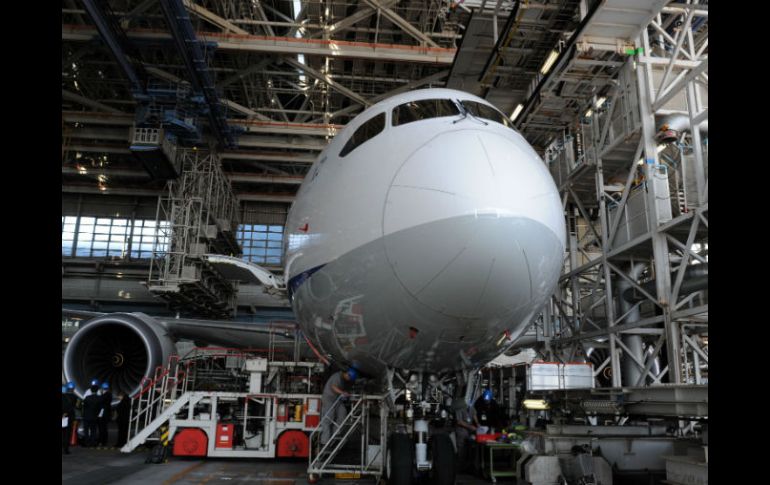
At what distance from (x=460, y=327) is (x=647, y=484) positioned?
15.3 ft

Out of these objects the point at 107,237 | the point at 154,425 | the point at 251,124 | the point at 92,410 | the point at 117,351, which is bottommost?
the point at 154,425

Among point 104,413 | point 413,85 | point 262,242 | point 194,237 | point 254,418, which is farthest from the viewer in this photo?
point 262,242

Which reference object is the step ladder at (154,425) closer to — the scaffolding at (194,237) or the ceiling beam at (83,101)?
the scaffolding at (194,237)

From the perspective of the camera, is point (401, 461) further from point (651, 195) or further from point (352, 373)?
point (651, 195)

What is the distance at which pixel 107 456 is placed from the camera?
10336mm

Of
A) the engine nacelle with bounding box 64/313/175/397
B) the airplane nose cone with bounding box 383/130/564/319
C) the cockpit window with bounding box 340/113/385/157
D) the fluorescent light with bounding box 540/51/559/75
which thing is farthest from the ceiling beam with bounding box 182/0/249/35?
the airplane nose cone with bounding box 383/130/564/319

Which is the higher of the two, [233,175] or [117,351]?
[233,175]

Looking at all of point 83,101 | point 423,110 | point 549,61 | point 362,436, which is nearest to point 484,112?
point 423,110

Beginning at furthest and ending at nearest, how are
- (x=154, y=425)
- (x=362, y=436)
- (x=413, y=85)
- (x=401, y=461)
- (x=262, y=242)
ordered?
(x=262, y=242)
(x=413, y=85)
(x=154, y=425)
(x=362, y=436)
(x=401, y=461)

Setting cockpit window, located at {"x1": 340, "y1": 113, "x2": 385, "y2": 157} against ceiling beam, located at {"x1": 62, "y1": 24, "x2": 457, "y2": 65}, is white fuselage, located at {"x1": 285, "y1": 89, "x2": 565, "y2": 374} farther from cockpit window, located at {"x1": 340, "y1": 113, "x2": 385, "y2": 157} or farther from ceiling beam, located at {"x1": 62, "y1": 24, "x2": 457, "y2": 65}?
ceiling beam, located at {"x1": 62, "y1": 24, "x2": 457, "y2": 65}

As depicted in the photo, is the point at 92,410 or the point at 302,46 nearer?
the point at 92,410

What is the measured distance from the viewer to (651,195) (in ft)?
34.3

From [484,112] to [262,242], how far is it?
24.8m

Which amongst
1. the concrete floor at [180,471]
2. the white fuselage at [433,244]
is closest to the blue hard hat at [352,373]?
the white fuselage at [433,244]
